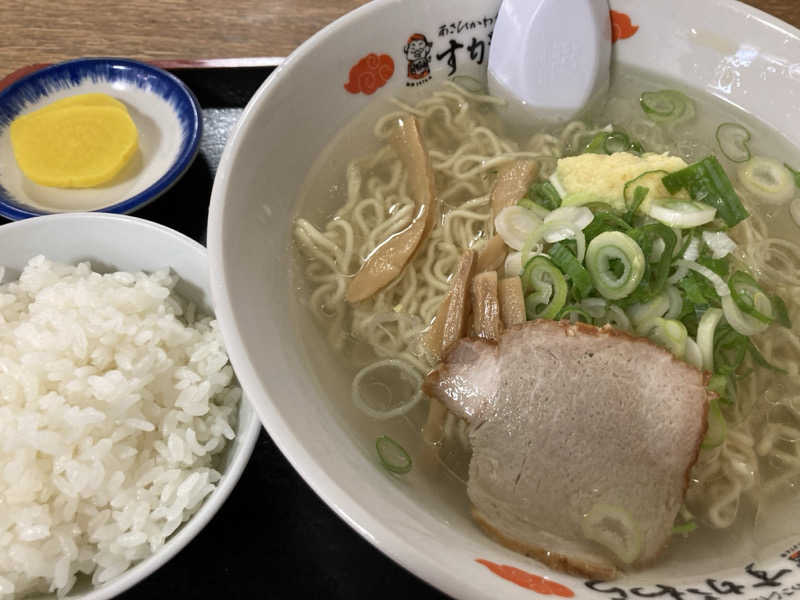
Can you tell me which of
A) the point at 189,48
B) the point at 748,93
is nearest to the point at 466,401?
the point at 748,93

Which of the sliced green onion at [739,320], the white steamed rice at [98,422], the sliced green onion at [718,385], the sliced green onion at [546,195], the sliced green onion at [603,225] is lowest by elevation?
the white steamed rice at [98,422]

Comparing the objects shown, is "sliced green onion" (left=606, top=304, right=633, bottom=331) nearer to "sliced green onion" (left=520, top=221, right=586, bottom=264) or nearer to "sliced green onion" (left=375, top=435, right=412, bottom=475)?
"sliced green onion" (left=520, top=221, right=586, bottom=264)

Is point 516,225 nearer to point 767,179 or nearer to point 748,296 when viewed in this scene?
point 748,296

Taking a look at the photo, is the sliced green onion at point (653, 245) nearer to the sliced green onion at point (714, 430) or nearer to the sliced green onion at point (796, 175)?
the sliced green onion at point (714, 430)

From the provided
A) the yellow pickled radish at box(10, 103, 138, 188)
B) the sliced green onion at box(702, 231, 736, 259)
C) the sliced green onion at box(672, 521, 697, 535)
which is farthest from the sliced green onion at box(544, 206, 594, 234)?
the yellow pickled radish at box(10, 103, 138, 188)

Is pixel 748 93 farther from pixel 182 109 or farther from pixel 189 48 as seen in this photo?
pixel 189 48

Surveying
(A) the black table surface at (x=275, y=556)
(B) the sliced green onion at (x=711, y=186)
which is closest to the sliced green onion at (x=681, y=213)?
(B) the sliced green onion at (x=711, y=186)

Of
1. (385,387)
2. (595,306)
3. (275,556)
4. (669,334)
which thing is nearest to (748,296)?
(669,334)
